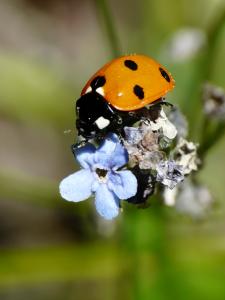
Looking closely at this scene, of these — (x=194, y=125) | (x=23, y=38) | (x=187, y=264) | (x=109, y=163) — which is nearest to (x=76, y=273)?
(x=187, y=264)

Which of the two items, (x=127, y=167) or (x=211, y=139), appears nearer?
(x=127, y=167)

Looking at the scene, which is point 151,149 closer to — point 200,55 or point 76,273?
point 76,273

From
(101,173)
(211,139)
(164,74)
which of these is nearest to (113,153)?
(101,173)

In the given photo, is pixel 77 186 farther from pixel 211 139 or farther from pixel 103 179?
pixel 211 139

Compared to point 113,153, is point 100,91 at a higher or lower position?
higher

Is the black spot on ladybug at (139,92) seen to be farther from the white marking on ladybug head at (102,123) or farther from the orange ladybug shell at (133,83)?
the white marking on ladybug head at (102,123)

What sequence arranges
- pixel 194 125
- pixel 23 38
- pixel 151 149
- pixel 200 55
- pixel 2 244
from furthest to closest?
pixel 23 38, pixel 2 244, pixel 200 55, pixel 194 125, pixel 151 149

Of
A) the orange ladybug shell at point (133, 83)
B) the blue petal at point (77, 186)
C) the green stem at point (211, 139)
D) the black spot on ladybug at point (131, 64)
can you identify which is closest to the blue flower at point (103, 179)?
the blue petal at point (77, 186)
